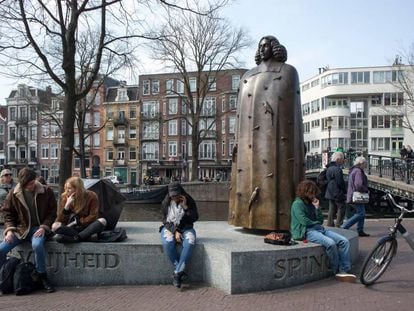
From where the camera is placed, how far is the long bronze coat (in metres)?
7.57

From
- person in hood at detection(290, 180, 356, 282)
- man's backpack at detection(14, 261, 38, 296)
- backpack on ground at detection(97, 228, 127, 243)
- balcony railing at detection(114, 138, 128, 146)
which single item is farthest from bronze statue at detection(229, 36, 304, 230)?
balcony railing at detection(114, 138, 128, 146)

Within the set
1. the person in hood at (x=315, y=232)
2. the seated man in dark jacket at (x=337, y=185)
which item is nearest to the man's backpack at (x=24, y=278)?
the person in hood at (x=315, y=232)

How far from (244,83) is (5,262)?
4.37 m

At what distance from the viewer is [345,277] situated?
255 inches

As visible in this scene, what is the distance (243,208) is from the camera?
7.80m

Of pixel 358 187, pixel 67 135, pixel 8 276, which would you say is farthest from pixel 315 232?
pixel 67 135

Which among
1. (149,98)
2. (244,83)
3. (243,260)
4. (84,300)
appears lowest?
(84,300)

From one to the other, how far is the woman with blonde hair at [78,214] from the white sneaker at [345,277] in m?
3.12

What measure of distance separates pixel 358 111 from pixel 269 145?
65.1m

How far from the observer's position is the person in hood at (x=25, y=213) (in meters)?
6.54

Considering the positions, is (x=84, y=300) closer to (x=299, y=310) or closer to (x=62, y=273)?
(x=62, y=273)

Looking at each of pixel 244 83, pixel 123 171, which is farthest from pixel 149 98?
pixel 244 83

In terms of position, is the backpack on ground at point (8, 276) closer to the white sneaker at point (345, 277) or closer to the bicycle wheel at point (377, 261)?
the white sneaker at point (345, 277)

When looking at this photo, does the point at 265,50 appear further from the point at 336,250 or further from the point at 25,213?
the point at 25,213
